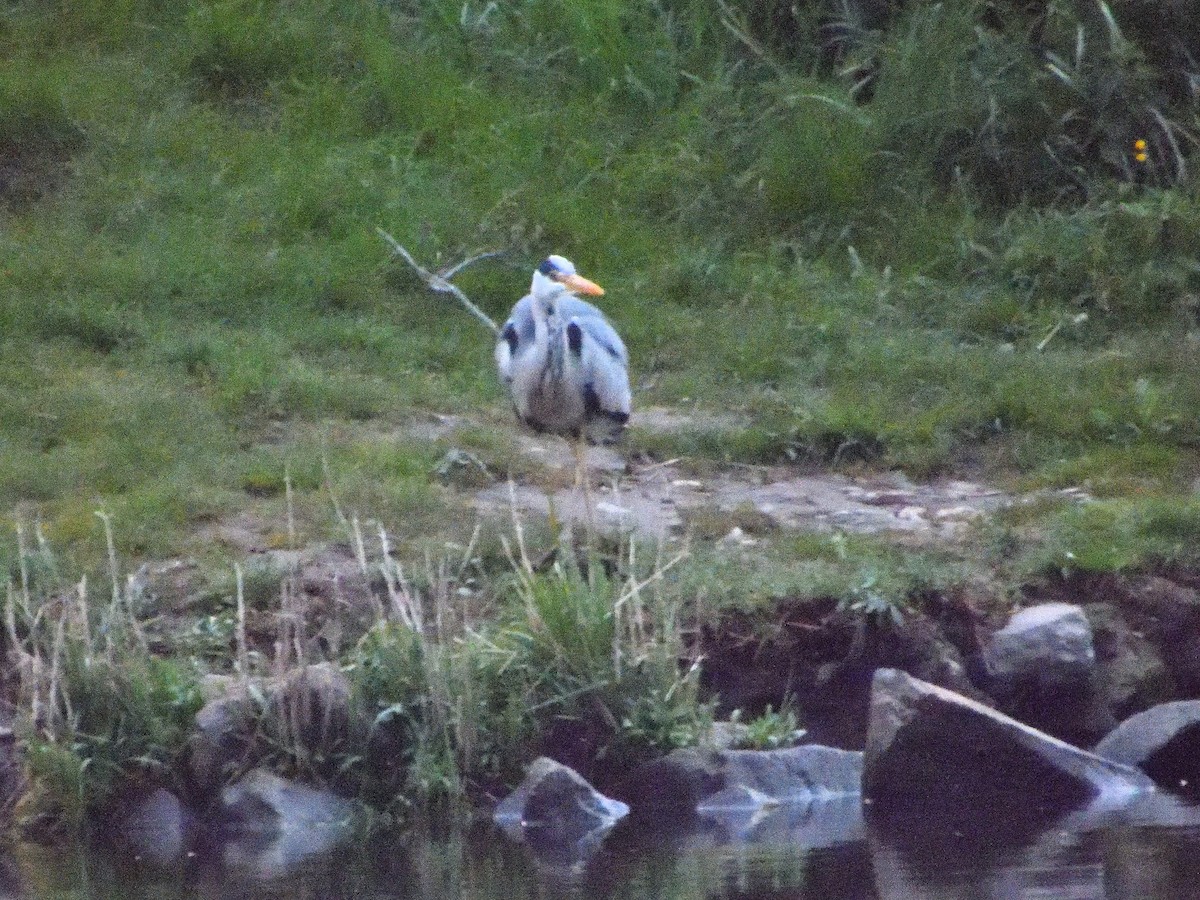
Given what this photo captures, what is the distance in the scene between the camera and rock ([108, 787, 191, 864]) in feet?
23.0

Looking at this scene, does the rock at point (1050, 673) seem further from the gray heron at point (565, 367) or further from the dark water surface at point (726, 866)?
the gray heron at point (565, 367)

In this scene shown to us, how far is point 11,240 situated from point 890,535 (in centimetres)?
443

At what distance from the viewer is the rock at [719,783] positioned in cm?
715

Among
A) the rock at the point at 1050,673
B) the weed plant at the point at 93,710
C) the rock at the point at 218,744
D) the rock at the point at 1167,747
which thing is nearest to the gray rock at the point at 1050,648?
the rock at the point at 1050,673

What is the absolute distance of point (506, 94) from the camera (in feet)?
39.4

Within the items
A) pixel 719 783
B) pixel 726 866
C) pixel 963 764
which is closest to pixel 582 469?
pixel 719 783

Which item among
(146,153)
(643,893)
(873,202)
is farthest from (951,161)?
(643,893)

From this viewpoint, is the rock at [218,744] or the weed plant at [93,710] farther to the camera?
the rock at [218,744]

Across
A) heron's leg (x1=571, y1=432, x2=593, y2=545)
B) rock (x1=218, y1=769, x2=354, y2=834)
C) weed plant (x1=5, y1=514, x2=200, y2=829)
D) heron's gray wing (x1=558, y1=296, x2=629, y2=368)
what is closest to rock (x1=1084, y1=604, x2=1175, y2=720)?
heron's leg (x1=571, y1=432, x2=593, y2=545)

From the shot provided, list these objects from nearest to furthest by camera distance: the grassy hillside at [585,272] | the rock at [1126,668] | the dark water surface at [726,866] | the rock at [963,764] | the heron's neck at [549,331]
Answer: the dark water surface at [726,866], the rock at [963,764], the rock at [1126,668], the grassy hillside at [585,272], the heron's neck at [549,331]

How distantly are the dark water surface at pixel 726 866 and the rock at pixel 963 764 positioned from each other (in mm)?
199

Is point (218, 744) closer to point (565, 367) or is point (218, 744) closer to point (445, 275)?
point (565, 367)

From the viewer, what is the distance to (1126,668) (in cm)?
794

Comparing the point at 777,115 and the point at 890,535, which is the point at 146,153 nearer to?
the point at 777,115
